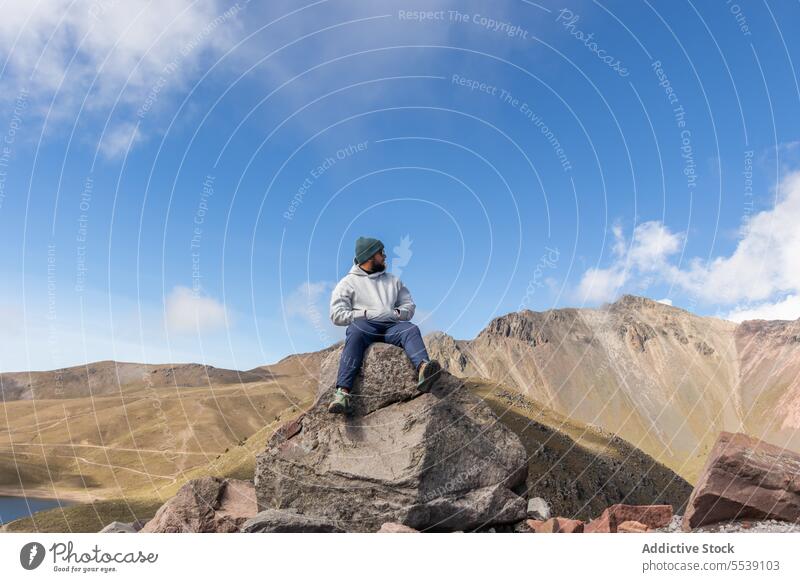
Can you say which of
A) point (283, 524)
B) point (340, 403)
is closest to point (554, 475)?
point (340, 403)

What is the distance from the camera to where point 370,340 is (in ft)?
38.9

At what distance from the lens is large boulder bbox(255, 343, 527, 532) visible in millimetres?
10789

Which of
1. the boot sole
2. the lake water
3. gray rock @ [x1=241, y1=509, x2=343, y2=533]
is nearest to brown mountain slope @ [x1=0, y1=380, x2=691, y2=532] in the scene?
the lake water

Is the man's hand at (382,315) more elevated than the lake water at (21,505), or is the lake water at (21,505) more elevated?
the man's hand at (382,315)

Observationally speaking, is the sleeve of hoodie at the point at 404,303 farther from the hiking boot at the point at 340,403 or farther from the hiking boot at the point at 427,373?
the hiking boot at the point at 340,403

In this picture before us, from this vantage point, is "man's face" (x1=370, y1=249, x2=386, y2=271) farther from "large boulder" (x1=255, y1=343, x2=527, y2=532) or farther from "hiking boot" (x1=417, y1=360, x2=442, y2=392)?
"hiking boot" (x1=417, y1=360, x2=442, y2=392)

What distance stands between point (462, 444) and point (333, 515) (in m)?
A: 2.93

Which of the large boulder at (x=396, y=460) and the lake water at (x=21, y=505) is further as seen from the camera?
the lake water at (x=21, y=505)

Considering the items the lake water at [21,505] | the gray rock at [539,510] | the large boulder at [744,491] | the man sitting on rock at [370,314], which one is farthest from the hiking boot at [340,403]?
the lake water at [21,505]

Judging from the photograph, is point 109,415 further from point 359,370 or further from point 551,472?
point 359,370

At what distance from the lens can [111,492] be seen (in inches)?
3457

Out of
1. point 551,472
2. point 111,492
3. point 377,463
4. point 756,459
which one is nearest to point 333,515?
point 377,463

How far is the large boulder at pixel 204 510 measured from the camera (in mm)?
12070

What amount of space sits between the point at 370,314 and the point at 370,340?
1.90 ft
